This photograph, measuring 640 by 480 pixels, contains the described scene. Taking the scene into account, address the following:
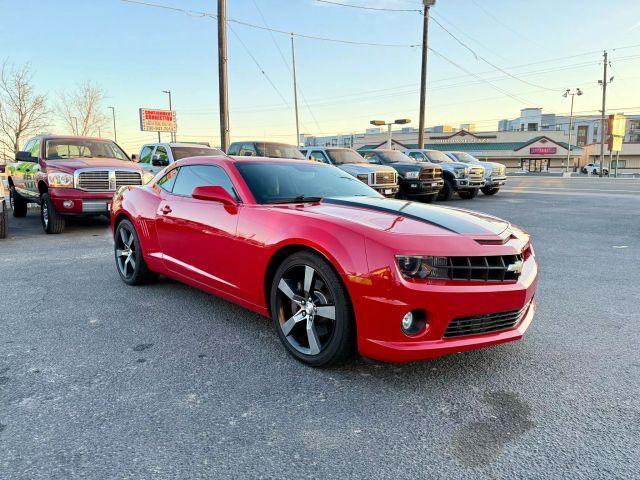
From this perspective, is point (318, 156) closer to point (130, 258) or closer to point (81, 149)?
point (81, 149)

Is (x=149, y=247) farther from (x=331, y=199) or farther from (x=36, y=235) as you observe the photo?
(x=36, y=235)

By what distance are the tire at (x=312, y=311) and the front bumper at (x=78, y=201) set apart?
664cm

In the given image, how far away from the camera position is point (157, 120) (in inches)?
1884

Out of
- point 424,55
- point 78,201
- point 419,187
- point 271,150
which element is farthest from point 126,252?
point 424,55

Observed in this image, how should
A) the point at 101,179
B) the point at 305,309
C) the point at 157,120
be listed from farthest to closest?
the point at 157,120
the point at 101,179
the point at 305,309

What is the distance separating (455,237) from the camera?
2.94 m

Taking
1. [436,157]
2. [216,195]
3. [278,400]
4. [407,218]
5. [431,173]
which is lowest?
[278,400]

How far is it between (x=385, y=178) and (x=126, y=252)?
9130 millimetres

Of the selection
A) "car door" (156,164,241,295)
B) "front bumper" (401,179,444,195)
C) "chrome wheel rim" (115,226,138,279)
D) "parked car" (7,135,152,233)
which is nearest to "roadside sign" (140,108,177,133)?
"front bumper" (401,179,444,195)

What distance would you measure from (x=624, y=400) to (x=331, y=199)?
2.38 m

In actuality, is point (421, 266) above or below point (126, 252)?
above

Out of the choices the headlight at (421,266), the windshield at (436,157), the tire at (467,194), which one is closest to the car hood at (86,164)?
the headlight at (421,266)

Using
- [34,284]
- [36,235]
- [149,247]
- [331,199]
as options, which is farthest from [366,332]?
[36,235]

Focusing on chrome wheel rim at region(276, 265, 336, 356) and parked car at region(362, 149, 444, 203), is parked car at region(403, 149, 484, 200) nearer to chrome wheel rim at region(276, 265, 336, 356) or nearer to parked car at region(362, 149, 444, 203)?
parked car at region(362, 149, 444, 203)
